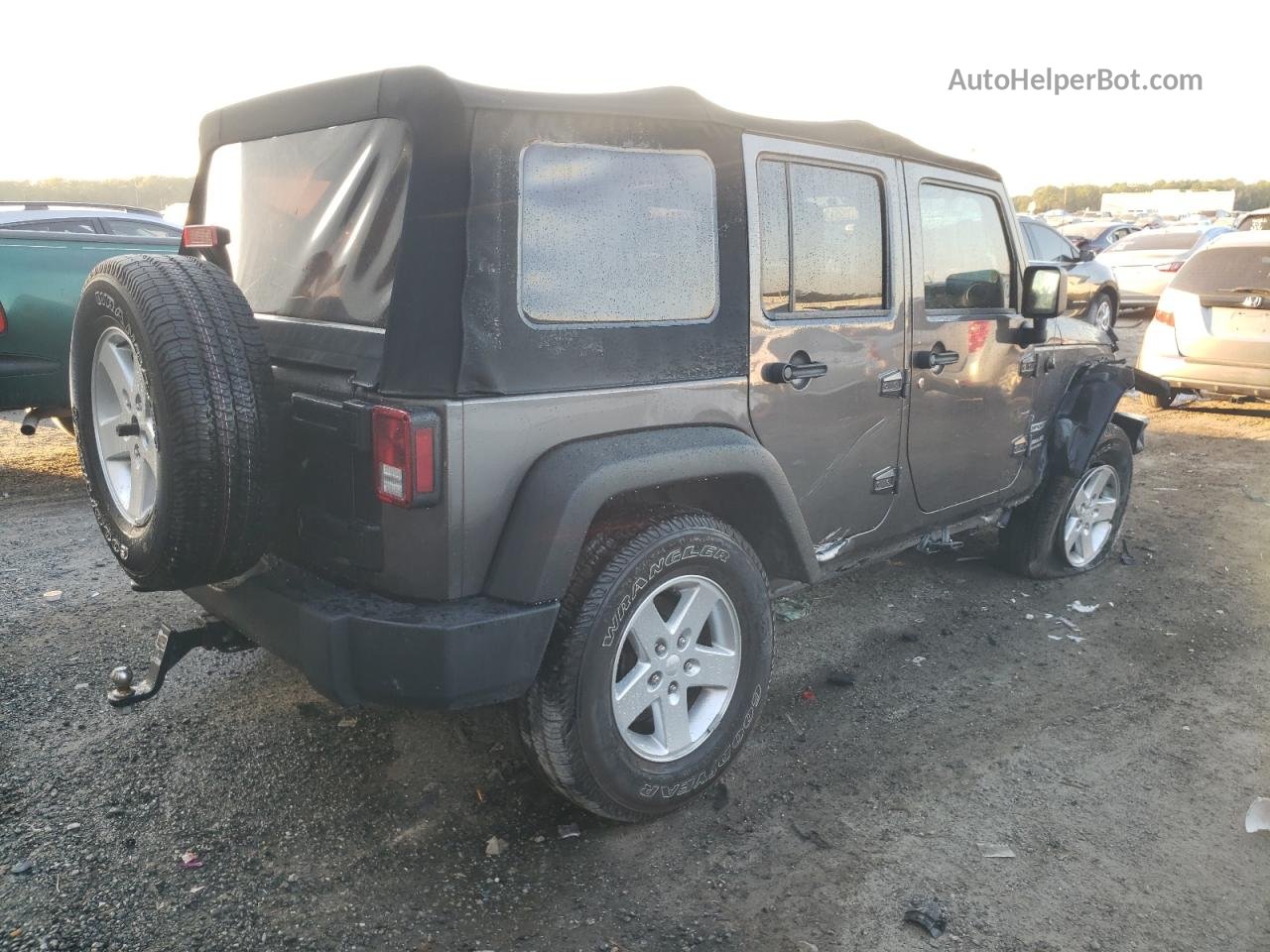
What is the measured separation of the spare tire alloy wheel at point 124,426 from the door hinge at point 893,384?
2.29m

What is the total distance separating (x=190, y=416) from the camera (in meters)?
2.32

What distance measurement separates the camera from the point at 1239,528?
19.4ft

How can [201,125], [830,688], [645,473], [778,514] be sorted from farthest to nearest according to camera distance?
1. [830,688]
2. [201,125]
3. [778,514]
4. [645,473]

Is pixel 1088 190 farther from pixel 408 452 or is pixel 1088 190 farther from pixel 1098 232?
pixel 408 452

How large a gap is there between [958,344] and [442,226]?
88.7 inches

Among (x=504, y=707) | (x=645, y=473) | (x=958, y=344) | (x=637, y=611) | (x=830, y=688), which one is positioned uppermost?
(x=958, y=344)

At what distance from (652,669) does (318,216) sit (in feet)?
5.07

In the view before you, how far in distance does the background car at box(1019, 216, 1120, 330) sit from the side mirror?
742 centimetres

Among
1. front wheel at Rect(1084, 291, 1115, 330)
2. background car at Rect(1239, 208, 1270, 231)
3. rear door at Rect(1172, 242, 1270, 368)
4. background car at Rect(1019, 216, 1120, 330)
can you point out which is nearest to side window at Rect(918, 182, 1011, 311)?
rear door at Rect(1172, 242, 1270, 368)

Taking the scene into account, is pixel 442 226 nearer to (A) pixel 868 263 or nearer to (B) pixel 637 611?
(B) pixel 637 611

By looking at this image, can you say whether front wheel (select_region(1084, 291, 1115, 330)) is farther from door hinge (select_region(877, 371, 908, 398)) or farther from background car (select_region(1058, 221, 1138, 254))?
door hinge (select_region(877, 371, 908, 398))

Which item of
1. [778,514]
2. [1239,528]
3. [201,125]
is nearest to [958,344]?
[778,514]

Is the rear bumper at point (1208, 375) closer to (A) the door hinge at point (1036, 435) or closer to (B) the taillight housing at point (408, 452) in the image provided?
(A) the door hinge at point (1036, 435)

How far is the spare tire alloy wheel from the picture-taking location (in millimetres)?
2594
